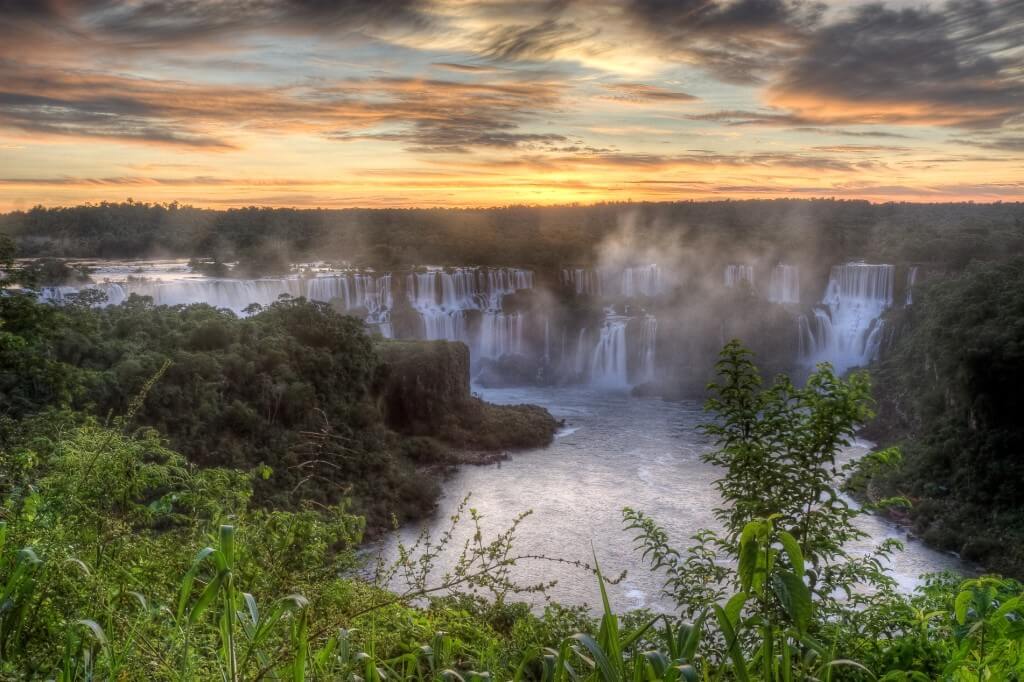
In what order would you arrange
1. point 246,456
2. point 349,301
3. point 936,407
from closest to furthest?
1. point 246,456
2. point 936,407
3. point 349,301

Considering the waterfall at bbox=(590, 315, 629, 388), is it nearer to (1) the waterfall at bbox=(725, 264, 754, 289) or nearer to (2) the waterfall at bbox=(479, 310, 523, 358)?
(2) the waterfall at bbox=(479, 310, 523, 358)

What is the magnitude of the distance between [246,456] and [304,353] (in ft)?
20.2

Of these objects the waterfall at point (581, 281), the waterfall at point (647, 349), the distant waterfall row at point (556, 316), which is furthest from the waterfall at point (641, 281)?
the waterfall at point (647, 349)

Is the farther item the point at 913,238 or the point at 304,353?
the point at 913,238

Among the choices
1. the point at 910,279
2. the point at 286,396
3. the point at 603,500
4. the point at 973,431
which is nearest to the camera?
the point at 603,500

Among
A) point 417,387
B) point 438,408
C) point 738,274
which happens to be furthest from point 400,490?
point 738,274

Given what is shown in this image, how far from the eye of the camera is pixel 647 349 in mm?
57062

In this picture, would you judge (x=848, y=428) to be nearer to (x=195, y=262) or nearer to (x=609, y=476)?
(x=609, y=476)

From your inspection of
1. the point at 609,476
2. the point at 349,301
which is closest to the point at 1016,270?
the point at 609,476

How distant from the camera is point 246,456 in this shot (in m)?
26.2

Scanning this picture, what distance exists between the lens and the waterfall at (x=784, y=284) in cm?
6806

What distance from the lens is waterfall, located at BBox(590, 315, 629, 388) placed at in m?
56.2

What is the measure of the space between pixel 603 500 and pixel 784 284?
4745cm

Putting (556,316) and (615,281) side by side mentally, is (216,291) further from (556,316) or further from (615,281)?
(615,281)
